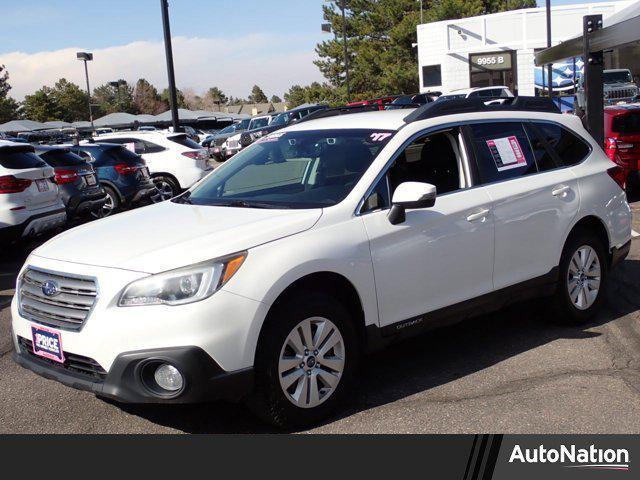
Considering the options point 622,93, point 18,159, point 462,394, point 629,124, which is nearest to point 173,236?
point 462,394

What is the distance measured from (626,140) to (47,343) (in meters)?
10.7

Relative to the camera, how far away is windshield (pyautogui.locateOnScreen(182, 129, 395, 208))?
15.5ft

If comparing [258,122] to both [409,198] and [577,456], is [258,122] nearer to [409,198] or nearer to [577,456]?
[409,198]

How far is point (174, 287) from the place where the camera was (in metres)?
3.79

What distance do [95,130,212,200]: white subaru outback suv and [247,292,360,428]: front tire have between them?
1252 cm

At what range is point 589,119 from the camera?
13883mm

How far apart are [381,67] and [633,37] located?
148ft

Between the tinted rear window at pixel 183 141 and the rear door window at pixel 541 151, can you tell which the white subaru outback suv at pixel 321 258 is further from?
the tinted rear window at pixel 183 141

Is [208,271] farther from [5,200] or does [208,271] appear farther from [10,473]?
[5,200]

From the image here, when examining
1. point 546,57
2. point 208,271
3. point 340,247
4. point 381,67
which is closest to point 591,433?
point 340,247

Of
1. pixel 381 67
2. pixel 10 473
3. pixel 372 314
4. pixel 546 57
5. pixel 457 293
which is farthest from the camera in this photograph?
pixel 381 67

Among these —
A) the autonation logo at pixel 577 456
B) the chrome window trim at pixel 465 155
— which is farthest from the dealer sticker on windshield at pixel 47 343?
the autonation logo at pixel 577 456

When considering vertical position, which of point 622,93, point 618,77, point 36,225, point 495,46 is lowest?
point 36,225

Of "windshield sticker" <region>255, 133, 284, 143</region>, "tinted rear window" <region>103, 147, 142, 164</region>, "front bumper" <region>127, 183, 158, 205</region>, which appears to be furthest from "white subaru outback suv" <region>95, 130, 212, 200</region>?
"windshield sticker" <region>255, 133, 284, 143</region>
